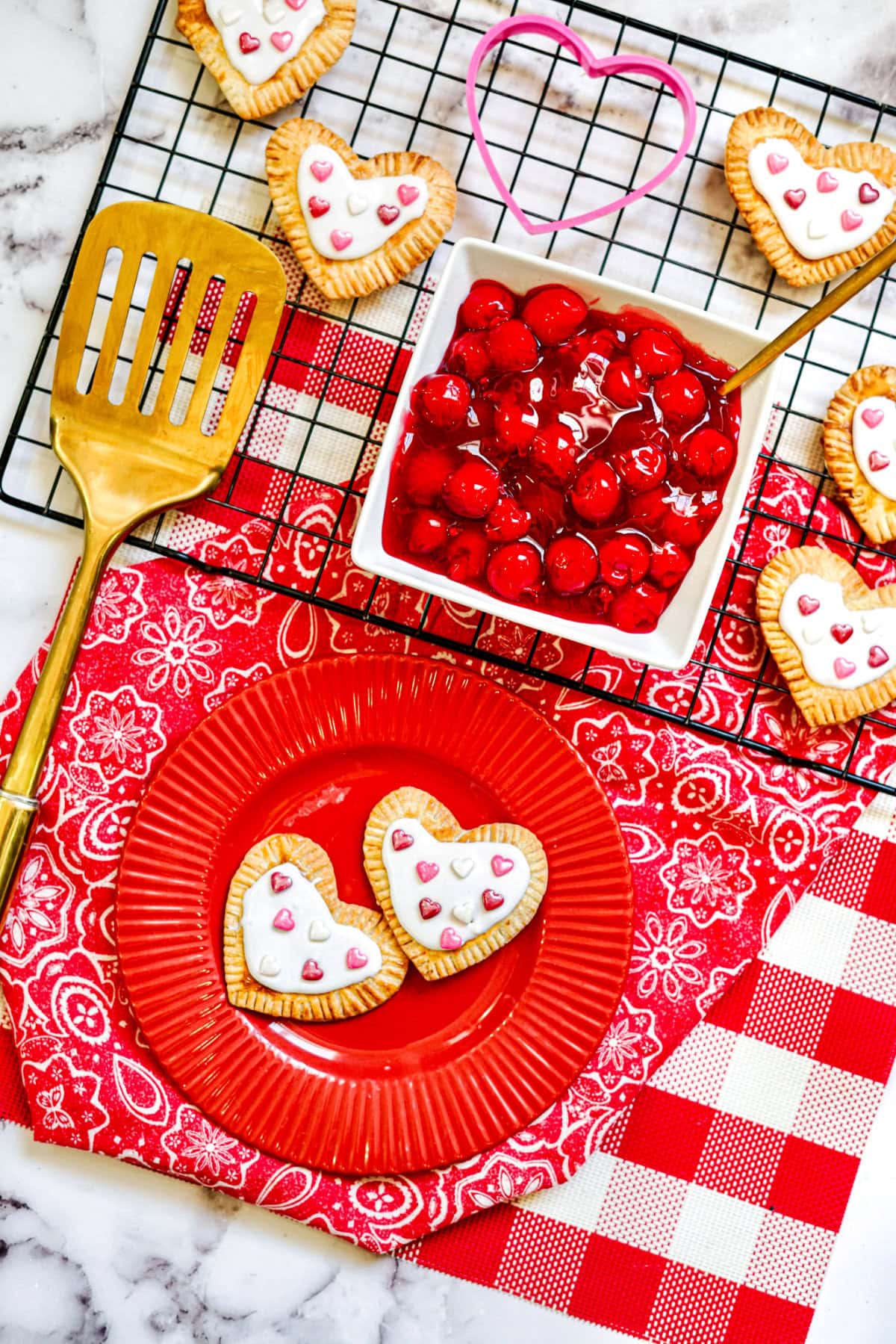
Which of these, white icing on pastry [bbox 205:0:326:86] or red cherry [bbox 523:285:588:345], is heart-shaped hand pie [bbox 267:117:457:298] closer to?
white icing on pastry [bbox 205:0:326:86]

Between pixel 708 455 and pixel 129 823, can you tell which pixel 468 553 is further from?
pixel 129 823

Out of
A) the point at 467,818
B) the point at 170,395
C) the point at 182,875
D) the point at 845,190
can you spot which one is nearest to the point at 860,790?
the point at 467,818

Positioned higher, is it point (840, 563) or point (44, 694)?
point (840, 563)

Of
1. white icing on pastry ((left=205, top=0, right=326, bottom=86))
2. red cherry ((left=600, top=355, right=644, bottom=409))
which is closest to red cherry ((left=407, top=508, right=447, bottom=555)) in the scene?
red cherry ((left=600, top=355, right=644, bottom=409))

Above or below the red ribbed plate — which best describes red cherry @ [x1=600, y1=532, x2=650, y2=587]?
above

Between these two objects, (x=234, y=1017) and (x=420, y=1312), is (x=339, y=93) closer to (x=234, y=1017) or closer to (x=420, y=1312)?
(x=234, y=1017)

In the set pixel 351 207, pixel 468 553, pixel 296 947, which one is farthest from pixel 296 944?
pixel 351 207

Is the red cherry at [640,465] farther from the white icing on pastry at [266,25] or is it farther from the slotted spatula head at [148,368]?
the white icing on pastry at [266,25]
